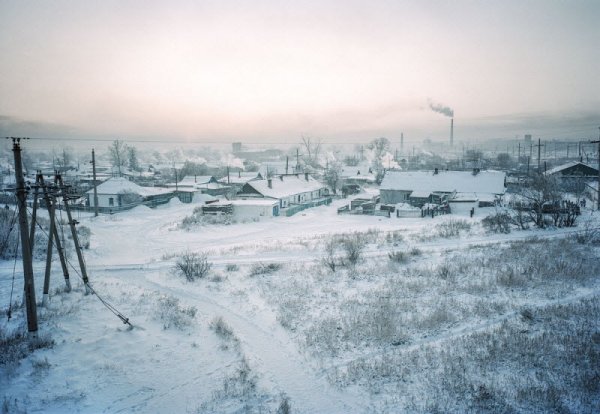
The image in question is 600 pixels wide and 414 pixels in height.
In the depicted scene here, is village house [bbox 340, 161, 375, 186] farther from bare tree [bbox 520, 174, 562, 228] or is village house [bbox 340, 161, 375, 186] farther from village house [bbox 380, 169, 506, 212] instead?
bare tree [bbox 520, 174, 562, 228]

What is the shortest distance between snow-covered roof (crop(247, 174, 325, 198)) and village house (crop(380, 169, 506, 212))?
469 inches

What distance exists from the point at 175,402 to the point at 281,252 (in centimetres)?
1481

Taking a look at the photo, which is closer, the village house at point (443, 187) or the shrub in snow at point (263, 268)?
the shrub in snow at point (263, 268)

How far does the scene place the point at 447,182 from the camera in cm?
4809

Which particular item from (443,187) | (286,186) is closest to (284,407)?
(286,186)

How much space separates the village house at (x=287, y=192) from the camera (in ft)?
151

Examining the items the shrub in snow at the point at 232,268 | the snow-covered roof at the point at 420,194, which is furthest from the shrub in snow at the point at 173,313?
the snow-covered roof at the point at 420,194

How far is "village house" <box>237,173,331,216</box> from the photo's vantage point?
46094mm

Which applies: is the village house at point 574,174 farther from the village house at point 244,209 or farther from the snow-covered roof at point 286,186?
the village house at point 244,209

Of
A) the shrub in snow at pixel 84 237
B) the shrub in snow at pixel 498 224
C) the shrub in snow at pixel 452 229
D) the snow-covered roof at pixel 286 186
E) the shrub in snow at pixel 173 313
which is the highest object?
the snow-covered roof at pixel 286 186

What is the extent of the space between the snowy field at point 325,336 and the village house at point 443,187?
24672mm

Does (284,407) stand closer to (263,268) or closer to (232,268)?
(263,268)

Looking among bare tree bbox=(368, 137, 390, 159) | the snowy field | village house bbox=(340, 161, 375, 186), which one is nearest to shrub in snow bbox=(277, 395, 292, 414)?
the snowy field

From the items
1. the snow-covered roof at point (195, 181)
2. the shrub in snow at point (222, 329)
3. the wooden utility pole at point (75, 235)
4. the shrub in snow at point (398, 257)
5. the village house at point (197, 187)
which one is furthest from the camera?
the snow-covered roof at point (195, 181)
